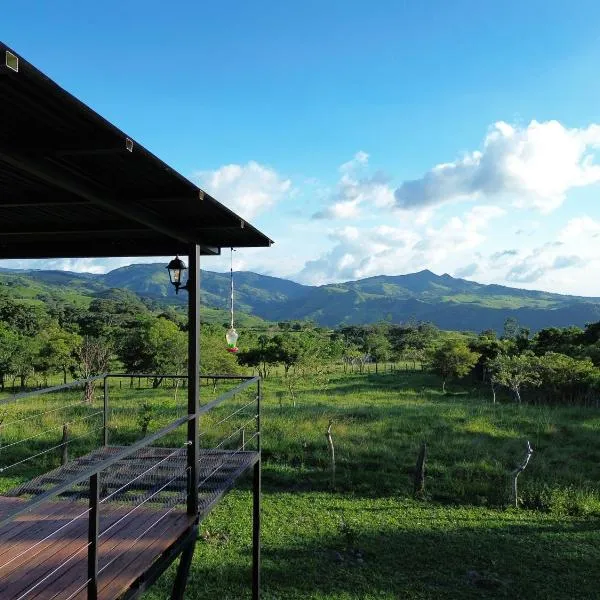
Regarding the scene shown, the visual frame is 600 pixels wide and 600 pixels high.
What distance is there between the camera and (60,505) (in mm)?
4426

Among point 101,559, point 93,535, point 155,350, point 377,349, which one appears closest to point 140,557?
point 101,559

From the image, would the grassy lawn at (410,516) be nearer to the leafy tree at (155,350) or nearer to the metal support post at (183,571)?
the metal support post at (183,571)

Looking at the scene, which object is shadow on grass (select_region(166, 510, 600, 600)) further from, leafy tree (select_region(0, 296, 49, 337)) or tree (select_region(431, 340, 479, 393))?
leafy tree (select_region(0, 296, 49, 337))

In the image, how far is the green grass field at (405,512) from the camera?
8062 millimetres

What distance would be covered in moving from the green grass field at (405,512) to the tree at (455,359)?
13.7 metres

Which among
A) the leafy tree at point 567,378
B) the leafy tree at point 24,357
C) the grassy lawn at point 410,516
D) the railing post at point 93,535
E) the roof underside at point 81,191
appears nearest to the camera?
the roof underside at point 81,191

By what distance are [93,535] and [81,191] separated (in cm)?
187

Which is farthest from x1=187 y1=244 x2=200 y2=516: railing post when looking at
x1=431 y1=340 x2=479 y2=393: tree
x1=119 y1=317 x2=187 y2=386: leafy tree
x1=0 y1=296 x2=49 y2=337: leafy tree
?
x1=0 y1=296 x2=49 y2=337: leafy tree

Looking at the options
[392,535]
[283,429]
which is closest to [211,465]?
[392,535]

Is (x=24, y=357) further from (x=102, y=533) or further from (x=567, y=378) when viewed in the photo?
(x=102, y=533)

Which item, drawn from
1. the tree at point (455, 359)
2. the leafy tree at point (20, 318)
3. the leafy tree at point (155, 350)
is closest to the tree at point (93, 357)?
the leafy tree at point (155, 350)

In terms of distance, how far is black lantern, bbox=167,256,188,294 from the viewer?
5.04 meters

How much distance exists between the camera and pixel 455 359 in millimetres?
33688

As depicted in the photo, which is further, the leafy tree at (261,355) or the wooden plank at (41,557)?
the leafy tree at (261,355)
